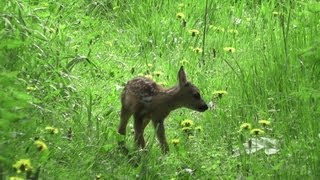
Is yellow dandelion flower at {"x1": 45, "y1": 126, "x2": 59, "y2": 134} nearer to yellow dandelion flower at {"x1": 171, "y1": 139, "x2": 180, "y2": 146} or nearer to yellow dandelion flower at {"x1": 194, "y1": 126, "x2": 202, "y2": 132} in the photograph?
yellow dandelion flower at {"x1": 171, "y1": 139, "x2": 180, "y2": 146}

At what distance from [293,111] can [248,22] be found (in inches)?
110

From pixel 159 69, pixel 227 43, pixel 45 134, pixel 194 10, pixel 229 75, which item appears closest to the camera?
pixel 45 134

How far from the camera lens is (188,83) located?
621 centimetres

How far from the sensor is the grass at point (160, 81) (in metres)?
5.19

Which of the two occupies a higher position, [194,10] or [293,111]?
[194,10]

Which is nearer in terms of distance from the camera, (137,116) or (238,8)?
(137,116)

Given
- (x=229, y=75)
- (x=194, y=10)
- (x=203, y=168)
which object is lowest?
(x=203, y=168)

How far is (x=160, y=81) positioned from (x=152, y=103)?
138cm

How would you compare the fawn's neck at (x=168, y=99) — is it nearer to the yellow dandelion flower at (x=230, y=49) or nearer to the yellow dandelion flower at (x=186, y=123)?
the yellow dandelion flower at (x=186, y=123)

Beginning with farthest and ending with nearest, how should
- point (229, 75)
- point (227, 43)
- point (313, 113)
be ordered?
point (227, 43) < point (229, 75) < point (313, 113)

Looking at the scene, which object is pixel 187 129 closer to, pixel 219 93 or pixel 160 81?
pixel 219 93

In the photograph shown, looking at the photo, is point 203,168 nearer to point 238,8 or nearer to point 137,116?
point 137,116

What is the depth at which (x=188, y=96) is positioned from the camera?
20.3ft

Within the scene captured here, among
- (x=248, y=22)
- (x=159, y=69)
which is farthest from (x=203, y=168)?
(x=248, y=22)
